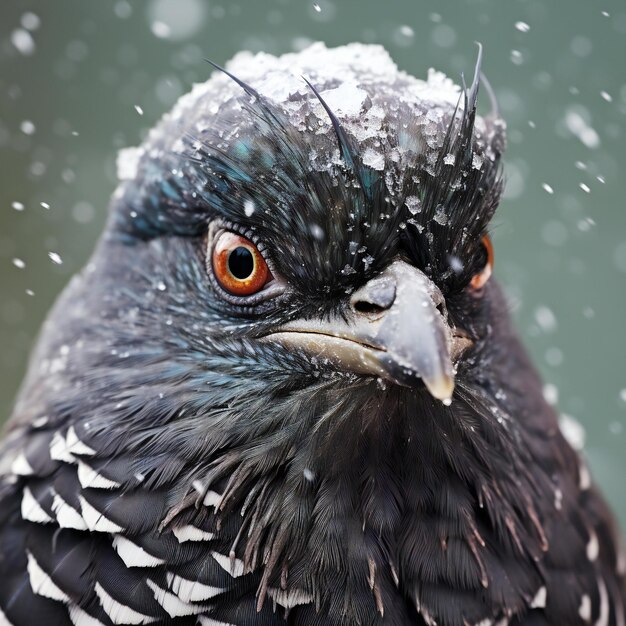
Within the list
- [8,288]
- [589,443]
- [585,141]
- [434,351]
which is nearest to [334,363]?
[434,351]

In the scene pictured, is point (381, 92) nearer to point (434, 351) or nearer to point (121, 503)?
point (434, 351)

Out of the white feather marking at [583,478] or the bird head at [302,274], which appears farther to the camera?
the white feather marking at [583,478]

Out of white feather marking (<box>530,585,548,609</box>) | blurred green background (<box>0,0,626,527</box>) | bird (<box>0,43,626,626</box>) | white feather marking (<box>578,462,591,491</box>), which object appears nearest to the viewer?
bird (<box>0,43,626,626</box>)

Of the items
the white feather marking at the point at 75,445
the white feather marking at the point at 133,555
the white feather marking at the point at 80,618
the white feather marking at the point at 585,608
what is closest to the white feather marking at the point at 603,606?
the white feather marking at the point at 585,608

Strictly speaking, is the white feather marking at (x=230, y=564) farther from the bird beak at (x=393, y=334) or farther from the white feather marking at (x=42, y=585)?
the bird beak at (x=393, y=334)

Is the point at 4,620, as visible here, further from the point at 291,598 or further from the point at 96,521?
the point at 291,598

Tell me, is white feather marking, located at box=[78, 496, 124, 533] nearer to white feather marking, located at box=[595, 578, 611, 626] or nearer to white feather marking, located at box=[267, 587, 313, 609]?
white feather marking, located at box=[267, 587, 313, 609]

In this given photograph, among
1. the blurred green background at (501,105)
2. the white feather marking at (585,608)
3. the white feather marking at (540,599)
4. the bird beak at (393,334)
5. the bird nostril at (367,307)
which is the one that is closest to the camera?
the bird beak at (393,334)

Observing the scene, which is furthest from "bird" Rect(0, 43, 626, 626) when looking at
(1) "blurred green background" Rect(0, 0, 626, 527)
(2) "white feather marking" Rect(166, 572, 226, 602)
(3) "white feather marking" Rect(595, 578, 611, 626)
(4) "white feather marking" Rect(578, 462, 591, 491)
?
(1) "blurred green background" Rect(0, 0, 626, 527)

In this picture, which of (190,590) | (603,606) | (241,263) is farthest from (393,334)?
(603,606)
